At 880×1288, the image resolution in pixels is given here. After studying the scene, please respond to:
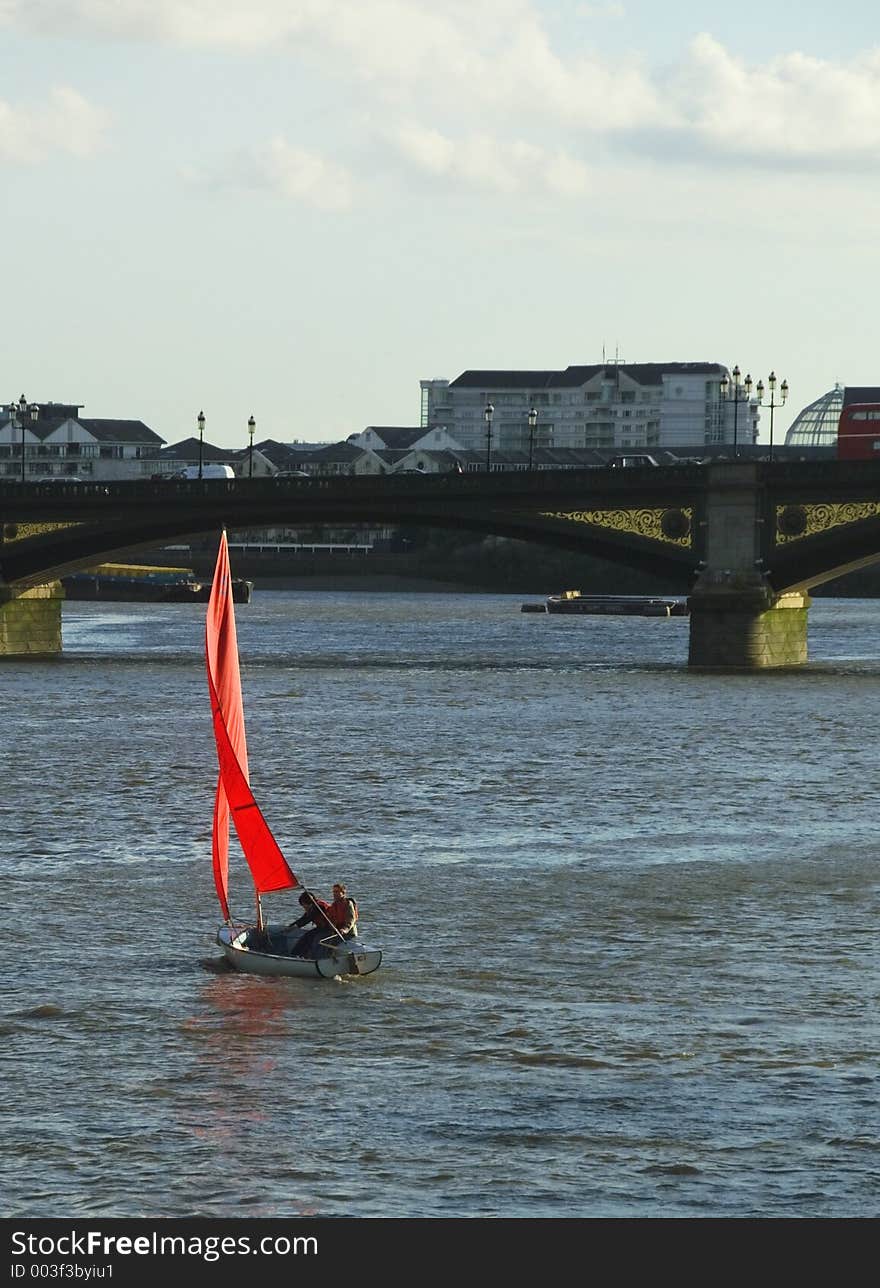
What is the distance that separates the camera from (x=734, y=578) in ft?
314

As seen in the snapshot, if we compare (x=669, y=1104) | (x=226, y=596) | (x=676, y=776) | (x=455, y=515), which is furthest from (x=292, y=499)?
(x=669, y=1104)

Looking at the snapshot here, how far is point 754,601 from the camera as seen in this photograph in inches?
3782

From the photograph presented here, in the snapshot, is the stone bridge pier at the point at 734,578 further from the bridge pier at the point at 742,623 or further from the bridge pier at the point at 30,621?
the bridge pier at the point at 30,621

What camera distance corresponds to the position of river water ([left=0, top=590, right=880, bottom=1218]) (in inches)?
926

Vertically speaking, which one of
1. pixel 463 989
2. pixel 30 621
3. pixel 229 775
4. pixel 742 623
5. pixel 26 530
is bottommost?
pixel 463 989

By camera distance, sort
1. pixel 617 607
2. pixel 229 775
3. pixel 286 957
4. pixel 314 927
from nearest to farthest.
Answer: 1. pixel 286 957
2. pixel 314 927
3. pixel 229 775
4. pixel 617 607

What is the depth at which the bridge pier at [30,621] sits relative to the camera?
114312 millimetres

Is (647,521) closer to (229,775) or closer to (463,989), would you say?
(229,775)

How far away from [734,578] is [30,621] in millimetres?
39741

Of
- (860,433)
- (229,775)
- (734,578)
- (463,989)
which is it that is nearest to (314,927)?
(463,989)

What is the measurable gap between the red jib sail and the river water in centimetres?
162

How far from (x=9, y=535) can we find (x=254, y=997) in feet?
273

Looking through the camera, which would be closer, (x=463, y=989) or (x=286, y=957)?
(x=463, y=989)
